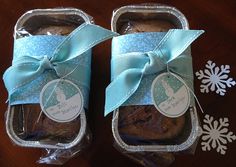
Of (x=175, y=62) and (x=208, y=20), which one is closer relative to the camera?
(x=175, y=62)

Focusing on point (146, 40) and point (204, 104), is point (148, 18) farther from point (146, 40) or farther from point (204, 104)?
point (204, 104)

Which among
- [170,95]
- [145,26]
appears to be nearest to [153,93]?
[170,95]

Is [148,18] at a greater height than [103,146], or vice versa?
[148,18]

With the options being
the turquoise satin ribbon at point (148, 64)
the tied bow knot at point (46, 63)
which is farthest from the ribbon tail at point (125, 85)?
the tied bow knot at point (46, 63)

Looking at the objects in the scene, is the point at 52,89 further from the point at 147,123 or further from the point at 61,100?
the point at 147,123

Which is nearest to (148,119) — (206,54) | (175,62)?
(175,62)

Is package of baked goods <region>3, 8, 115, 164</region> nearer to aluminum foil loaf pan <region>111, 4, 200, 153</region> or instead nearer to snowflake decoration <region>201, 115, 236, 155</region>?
aluminum foil loaf pan <region>111, 4, 200, 153</region>

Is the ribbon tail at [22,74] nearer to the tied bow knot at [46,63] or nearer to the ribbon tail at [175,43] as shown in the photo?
the tied bow knot at [46,63]
